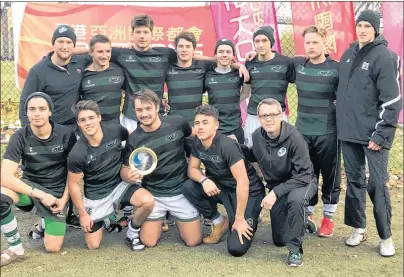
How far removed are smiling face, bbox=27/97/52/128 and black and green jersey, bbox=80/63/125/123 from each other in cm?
78

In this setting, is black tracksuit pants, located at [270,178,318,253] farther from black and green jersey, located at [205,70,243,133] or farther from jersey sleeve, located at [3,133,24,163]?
jersey sleeve, located at [3,133,24,163]

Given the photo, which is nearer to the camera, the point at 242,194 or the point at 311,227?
the point at 242,194

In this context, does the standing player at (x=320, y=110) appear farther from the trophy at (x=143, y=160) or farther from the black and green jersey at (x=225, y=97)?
the trophy at (x=143, y=160)

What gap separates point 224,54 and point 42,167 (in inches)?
92.7

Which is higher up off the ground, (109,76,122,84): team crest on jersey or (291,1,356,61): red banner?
(291,1,356,61): red banner

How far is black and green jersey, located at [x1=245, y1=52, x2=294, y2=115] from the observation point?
5262mm

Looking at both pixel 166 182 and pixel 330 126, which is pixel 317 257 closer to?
pixel 330 126

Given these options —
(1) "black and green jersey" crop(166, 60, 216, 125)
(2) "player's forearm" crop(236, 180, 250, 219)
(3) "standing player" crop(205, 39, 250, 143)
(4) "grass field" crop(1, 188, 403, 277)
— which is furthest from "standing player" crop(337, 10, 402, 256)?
(1) "black and green jersey" crop(166, 60, 216, 125)

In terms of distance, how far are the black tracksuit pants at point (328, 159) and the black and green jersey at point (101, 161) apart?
202 cm

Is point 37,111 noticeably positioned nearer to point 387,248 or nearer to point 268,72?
point 268,72

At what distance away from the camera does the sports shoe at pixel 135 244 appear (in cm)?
460

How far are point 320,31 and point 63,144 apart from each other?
2.92 meters

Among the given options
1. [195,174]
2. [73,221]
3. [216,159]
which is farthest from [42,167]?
[216,159]

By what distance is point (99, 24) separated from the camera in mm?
7844
